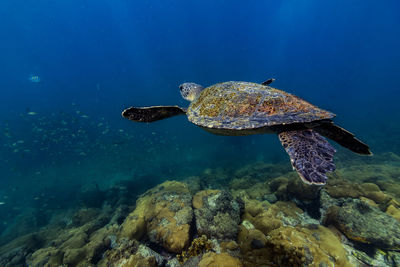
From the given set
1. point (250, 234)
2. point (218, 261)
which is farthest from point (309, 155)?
point (218, 261)

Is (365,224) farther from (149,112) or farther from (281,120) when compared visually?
(149,112)

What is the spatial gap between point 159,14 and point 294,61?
3683 inches

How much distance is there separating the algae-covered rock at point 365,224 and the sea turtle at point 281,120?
193 centimetres

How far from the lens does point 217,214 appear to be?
13.0 feet

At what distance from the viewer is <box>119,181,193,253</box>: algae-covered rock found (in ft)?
11.4

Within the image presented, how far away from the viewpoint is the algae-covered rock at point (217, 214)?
3.55 metres

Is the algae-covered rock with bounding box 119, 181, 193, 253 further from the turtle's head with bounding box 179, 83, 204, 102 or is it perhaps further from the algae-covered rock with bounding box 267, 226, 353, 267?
the turtle's head with bounding box 179, 83, 204, 102

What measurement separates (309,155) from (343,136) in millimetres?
1132

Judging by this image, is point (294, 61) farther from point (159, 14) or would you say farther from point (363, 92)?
point (159, 14)

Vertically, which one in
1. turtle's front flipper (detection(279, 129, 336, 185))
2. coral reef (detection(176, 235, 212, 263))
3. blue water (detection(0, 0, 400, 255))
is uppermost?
blue water (detection(0, 0, 400, 255))

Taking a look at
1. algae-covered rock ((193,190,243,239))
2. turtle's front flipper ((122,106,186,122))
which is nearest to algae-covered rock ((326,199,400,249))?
algae-covered rock ((193,190,243,239))

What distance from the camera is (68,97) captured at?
9888 centimetres

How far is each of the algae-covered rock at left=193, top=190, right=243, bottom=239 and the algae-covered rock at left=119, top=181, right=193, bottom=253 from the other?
0.28 m

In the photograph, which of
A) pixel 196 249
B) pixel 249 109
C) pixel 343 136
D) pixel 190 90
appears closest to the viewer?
pixel 343 136
